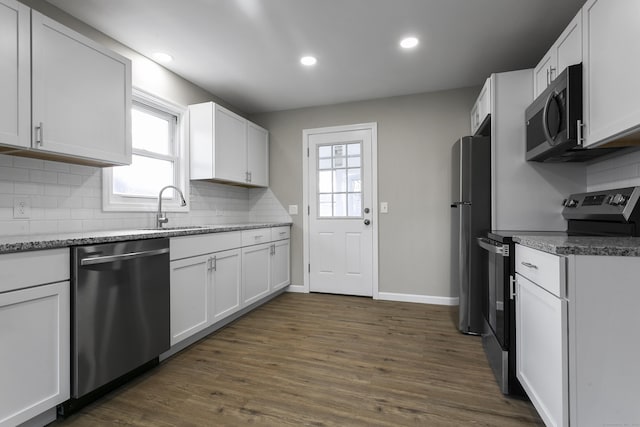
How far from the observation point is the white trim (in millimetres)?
3477

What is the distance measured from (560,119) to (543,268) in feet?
3.00

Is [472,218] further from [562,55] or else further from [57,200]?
[57,200]

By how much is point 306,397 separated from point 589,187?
2.37 metres

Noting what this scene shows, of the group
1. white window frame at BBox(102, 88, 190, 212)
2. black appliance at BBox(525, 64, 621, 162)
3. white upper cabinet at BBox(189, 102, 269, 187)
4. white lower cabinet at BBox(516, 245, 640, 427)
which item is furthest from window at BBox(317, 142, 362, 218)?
white lower cabinet at BBox(516, 245, 640, 427)

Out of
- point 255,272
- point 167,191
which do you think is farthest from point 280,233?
point 167,191

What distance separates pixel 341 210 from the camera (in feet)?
12.8

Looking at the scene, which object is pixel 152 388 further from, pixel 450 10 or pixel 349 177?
pixel 450 10

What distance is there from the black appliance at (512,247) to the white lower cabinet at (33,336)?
7.76ft

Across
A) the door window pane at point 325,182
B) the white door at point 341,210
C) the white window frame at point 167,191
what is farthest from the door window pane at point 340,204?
the white window frame at point 167,191

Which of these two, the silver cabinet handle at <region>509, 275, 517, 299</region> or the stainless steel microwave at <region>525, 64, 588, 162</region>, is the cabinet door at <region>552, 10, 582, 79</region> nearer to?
the stainless steel microwave at <region>525, 64, 588, 162</region>

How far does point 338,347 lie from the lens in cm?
242

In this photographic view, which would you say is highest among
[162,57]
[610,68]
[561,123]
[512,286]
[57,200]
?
[162,57]

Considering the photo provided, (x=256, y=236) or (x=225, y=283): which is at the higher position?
(x=256, y=236)

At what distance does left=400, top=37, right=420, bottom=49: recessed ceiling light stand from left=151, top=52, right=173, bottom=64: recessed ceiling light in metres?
2.00
